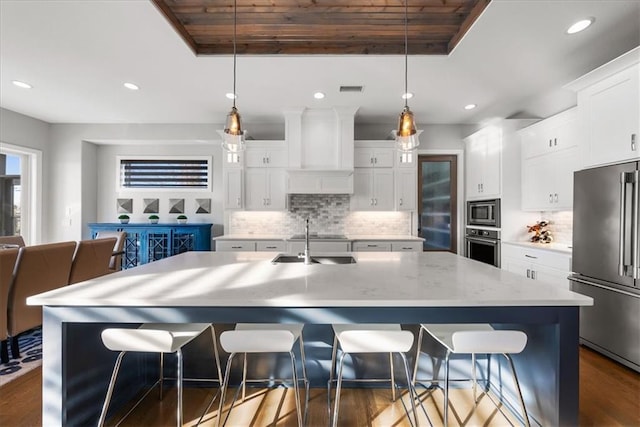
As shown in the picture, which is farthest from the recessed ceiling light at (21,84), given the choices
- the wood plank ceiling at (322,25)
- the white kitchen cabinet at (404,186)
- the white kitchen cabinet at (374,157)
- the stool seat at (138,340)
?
the white kitchen cabinet at (404,186)

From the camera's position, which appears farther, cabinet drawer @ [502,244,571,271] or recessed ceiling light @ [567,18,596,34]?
cabinet drawer @ [502,244,571,271]

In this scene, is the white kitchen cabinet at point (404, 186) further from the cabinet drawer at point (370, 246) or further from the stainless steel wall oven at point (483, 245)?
the stainless steel wall oven at point (483, 245)

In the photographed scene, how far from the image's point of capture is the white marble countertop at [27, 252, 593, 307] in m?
1.35

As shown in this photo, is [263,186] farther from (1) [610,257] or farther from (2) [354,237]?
(1) [610,257]

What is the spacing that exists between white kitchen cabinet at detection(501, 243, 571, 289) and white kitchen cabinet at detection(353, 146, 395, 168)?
6.23ft

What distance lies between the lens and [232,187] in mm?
4551

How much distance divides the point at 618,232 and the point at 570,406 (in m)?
1.64

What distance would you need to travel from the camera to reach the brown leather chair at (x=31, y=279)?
2396 mm

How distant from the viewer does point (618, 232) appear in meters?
2.36

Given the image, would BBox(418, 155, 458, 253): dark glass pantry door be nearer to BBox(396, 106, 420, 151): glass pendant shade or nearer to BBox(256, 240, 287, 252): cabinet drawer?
BBox(256, 240, 287, 252): cabinet drawer

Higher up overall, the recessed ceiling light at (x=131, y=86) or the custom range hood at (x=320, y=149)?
the recessed ceiling light at (x=131, y=86)

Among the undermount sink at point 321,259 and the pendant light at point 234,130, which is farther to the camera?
the undermount sink at point 321,259

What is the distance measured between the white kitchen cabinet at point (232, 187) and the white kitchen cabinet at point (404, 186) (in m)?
2.28

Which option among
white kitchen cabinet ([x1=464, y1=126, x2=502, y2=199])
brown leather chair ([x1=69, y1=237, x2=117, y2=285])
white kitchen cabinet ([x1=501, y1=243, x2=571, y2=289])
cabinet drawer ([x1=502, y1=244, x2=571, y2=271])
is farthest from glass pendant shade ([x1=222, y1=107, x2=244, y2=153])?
white kitchen cabinet ([x1=464, y1=126, x2=502, y2=199])
